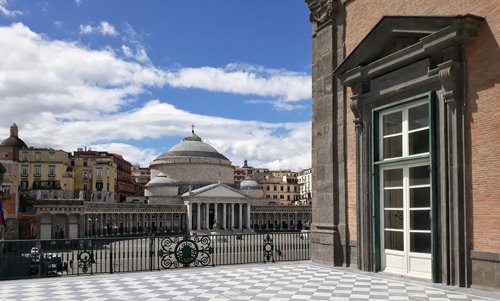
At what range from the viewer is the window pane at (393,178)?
11.4 m

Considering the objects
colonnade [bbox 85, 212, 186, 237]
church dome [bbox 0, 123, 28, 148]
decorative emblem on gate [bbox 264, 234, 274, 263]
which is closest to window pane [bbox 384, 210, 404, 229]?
decorative emblem on gate [bbox 264, 234, 274, 263]

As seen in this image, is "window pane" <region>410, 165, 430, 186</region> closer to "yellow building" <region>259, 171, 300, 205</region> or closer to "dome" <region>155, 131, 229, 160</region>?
"dome" <region>155, 131, 229, 160</region>

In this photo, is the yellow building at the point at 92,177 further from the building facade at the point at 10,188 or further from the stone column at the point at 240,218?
the building facade at the point at 10,188

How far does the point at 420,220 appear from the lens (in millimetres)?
10688

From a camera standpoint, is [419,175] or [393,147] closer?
[419,175]

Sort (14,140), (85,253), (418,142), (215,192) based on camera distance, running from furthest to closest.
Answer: (14,140), (215,192), (85,253), (418,142)

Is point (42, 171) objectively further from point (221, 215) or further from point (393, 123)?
point (393, 123)

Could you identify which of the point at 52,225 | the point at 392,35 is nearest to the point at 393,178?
the point at 392,35

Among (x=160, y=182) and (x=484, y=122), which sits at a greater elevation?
(x=484, y=122)

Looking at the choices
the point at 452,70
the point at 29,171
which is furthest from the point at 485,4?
the point at 29,171

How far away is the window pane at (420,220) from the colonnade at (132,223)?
51.6 meters

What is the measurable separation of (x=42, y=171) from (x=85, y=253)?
5993 centimetres

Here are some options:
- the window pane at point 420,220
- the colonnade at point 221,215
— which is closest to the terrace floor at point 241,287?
the window pane at point 420,220

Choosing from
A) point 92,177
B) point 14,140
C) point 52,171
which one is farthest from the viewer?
point 14,140
